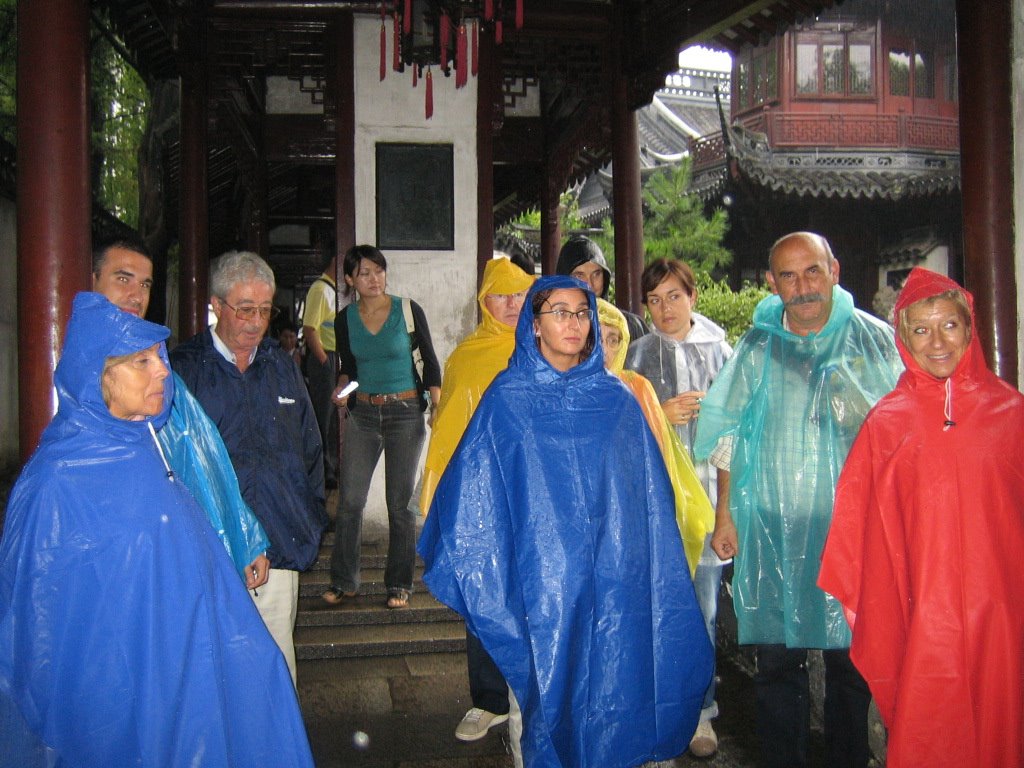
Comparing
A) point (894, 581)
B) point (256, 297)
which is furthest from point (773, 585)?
point (256, 297)

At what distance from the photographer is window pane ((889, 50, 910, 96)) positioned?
18266mm

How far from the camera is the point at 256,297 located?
10.4 ft

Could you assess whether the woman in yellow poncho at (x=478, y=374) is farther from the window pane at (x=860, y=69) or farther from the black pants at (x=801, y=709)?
the window pane at (x=860, y=69)

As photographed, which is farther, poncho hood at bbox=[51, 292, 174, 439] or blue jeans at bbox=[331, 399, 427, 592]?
blue jeans at bbox=[331, 399, 427, 592]

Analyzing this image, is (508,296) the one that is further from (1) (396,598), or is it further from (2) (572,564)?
(1) (396,598)

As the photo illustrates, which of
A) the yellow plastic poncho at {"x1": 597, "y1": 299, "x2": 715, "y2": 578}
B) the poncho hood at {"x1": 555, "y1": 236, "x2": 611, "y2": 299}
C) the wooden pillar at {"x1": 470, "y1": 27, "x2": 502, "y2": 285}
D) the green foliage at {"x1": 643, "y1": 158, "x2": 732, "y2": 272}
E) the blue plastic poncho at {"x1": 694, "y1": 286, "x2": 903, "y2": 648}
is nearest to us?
the blue plastic poncho at {"x1": 694, "y1": 286, "x2": 903, "y2": 648}

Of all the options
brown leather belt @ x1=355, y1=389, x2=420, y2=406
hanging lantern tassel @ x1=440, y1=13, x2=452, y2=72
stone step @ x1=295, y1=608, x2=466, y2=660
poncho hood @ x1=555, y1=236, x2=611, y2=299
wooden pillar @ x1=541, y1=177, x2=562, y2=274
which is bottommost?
stone step @ x1=295, y1=608, x2=466, y2=660

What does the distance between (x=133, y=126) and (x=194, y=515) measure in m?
11.2

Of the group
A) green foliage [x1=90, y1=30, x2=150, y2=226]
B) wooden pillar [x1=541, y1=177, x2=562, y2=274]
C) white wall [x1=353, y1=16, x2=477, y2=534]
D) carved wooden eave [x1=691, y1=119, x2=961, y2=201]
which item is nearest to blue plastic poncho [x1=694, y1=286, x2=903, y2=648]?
white wall [x1=353, y1=16, x2=477, y2=534]

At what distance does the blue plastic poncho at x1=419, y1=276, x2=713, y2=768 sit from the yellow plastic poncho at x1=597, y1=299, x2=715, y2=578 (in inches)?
16.2

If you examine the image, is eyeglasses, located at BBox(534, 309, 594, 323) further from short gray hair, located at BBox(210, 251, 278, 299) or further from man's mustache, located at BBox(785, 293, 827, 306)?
short gray hair, located at BBox(210, 251, 278, 299)

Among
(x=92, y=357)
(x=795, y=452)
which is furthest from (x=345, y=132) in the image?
(x=795, y=452)

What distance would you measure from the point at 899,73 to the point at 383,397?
59.0 feet

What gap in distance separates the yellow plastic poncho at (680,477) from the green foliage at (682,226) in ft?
44.7
